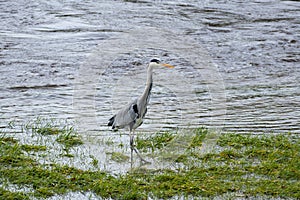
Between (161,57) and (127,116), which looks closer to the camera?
(127,116)

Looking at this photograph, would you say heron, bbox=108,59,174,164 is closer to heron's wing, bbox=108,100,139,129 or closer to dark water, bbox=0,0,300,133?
heron's wing, bbox=108,100,139,129

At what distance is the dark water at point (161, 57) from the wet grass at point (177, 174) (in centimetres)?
170

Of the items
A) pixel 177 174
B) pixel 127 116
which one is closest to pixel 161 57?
pixel 127 116

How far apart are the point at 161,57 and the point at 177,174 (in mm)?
10672

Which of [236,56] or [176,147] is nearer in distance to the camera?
[176,147]

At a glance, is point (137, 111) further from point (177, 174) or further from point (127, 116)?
point (177, 174)

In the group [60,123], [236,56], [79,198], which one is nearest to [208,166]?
[79,198]

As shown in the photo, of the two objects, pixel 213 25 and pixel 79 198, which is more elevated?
pixel 79 198

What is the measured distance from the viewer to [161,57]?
18703 millimetres

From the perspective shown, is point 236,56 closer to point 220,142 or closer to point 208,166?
point 220,142

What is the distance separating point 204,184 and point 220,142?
2007mm

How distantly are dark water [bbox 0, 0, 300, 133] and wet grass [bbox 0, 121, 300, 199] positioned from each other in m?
1.70

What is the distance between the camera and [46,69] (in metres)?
16.9

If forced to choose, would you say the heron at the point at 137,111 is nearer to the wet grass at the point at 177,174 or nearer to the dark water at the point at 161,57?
the wet grass at the point at 177,174
